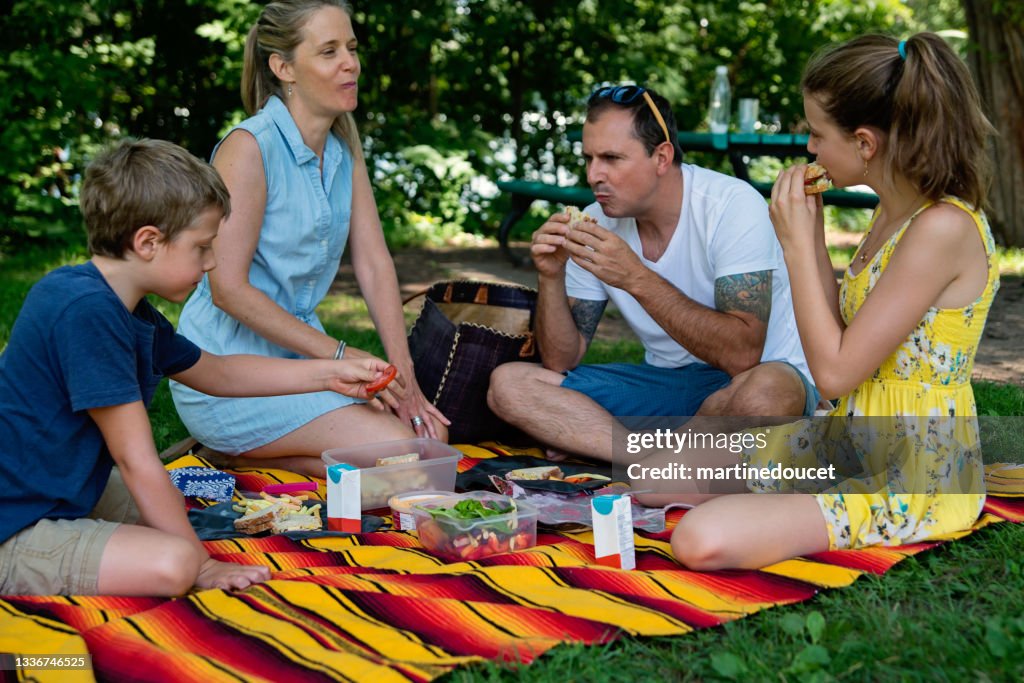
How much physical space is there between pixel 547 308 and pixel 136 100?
714 centimetres

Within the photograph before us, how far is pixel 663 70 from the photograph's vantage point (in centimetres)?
1011

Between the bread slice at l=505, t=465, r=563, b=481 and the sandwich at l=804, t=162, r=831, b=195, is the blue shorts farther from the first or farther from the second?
the sandwich at l=804, t=162, r=831, b=195

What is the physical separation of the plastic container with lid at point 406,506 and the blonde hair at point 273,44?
1.55 metres

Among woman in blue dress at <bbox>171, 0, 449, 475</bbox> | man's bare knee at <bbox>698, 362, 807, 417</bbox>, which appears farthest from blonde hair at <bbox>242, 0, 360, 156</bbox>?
man's bare knee at <bbox>698, 362, 807, 417</bbox>

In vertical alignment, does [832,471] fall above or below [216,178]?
below

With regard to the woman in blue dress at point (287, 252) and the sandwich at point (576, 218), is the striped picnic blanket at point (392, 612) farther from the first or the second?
the sandwich at point (576, 218)

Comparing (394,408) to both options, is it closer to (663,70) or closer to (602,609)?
(602,609)

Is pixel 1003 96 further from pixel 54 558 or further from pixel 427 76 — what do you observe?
pixel 54 558

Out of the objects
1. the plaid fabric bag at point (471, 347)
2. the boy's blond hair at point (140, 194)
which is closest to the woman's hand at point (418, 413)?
the plaid fabric bag at point (471, 347)

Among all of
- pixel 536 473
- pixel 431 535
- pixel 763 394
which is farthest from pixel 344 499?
pixel 763 394

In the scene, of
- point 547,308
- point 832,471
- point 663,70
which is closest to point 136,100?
point 663,70

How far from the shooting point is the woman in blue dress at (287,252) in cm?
360

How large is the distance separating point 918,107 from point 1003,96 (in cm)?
667

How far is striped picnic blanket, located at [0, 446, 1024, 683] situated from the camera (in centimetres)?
219
